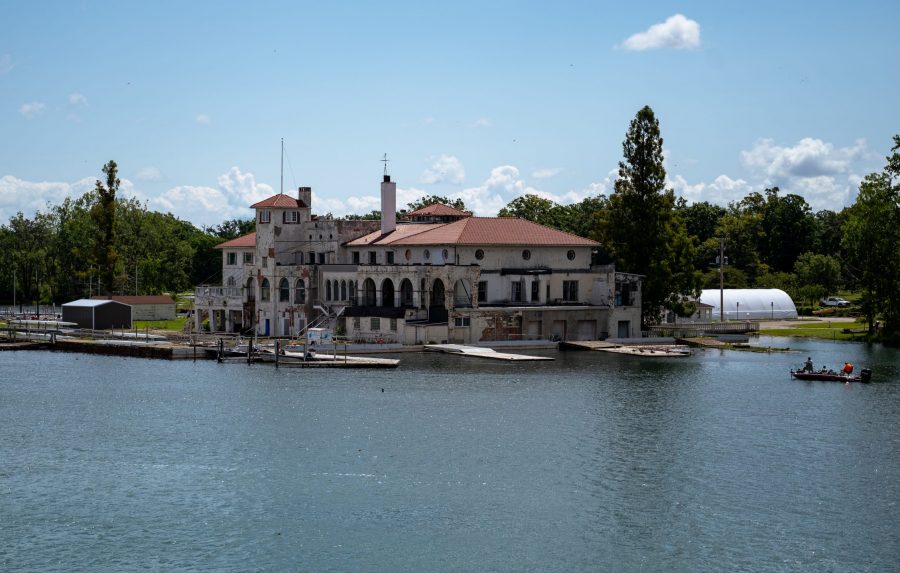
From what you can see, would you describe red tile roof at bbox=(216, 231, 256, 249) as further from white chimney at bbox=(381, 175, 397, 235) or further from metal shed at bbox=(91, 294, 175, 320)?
metal shed at bbox=(91, 294, 175, 320)

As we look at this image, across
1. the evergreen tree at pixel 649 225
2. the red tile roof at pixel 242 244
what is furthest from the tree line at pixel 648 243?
the red tile roof at pixel 242 244

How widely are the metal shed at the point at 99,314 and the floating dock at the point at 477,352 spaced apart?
1456 inches

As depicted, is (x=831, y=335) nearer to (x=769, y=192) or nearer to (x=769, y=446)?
(x=769, y=446)

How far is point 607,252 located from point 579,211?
65023 mm

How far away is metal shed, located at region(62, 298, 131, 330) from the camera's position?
111 metres

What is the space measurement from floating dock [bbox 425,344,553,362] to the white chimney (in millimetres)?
18574

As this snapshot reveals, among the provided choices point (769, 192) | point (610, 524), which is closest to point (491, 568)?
point (610, 524)

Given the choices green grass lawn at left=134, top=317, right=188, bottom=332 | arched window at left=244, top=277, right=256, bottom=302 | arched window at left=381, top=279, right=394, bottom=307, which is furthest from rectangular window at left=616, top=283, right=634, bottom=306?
Result: green grass lawn at left=134, top=317, right=188, bottom=332

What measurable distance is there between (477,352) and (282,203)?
24965 millimetres

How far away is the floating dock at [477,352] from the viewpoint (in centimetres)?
8444

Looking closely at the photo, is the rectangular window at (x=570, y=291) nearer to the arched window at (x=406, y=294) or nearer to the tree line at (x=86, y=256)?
the arched window at (x=406, y=294)

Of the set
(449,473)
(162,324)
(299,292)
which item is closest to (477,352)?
(299,292)

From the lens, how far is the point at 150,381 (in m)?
74.3

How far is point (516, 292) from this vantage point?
97.2m
